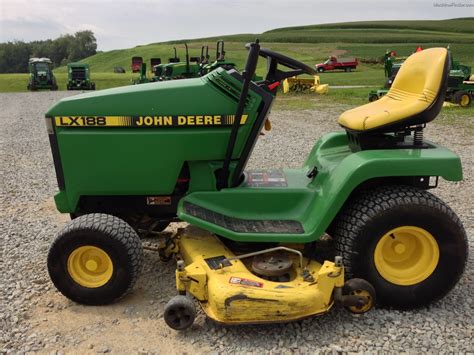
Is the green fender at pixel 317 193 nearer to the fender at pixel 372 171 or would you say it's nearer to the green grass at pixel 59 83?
the fender at pixel 372 171

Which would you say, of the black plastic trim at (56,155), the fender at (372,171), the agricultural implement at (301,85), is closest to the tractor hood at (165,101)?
the black plastic trim at (56,155)

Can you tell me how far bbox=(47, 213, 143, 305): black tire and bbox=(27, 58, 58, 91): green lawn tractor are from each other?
26833 millimetres

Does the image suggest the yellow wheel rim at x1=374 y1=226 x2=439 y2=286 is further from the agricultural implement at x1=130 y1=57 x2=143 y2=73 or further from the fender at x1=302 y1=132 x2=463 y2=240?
the agricultural implement at x1=130 y1=57 x2=143 y2=73

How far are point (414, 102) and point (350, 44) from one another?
5323 cm

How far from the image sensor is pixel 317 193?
3307mm

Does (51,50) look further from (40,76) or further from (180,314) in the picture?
(180,314)

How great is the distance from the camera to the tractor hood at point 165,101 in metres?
3.22

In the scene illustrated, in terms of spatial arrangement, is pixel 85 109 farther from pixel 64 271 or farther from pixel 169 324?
pixel 169 324

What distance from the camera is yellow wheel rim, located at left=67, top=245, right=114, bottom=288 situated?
3162mm

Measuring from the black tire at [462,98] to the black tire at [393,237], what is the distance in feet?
39.9

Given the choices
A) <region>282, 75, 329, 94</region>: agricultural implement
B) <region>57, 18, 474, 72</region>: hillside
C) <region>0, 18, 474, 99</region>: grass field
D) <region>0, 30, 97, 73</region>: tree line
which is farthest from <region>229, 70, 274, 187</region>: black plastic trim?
<region>0, 30, 97, 73</region>: tree line

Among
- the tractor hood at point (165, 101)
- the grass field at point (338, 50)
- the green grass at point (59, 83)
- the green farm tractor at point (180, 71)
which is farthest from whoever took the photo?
the grass field at point (338, 50)

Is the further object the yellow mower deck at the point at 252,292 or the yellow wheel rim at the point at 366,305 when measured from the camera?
the yellow wheel rim at the point at 366,305

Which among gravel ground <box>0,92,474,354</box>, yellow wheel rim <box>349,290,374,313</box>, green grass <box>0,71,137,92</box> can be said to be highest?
yellow wheel rim <box>349,290,374,313</box>
